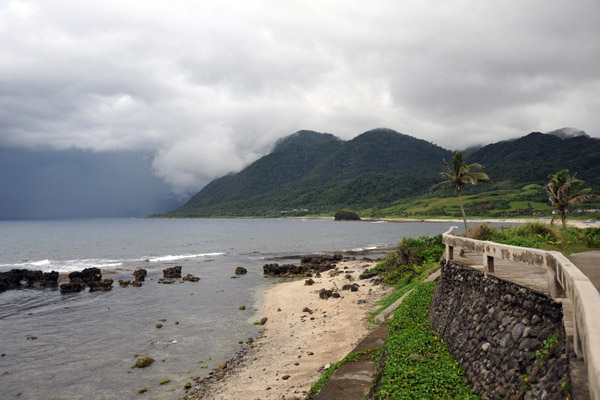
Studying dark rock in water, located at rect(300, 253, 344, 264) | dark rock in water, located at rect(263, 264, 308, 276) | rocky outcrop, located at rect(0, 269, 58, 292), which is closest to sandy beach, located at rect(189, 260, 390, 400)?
dark rock in water, located at rect(263, 264, 308, 276)

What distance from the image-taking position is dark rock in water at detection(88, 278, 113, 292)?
37094mm

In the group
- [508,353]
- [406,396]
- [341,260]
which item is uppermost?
[508,353]

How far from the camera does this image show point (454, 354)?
9516 millimetres

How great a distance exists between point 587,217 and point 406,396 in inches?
5637

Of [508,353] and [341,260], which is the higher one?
[508,353]

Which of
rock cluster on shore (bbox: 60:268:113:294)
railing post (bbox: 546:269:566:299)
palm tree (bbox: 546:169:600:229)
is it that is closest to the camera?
railing post (bbox: 546:269:566:299)

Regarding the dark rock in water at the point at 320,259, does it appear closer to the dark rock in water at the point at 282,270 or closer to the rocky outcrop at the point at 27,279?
the dark rock in water at the point at 282,270

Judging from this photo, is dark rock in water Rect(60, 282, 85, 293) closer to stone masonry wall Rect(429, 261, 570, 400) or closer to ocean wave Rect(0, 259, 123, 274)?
ocean wave Rect(0, 259, 123, 274)

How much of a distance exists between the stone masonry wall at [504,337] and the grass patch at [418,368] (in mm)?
292

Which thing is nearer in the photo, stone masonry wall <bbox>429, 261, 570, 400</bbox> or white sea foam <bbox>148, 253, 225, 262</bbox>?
stone masonry wall <bbox>429, 261, 570, 400</bbox>

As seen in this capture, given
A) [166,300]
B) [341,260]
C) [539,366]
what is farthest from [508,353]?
[341,260]

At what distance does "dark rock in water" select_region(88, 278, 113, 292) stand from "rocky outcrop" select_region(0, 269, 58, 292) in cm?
594

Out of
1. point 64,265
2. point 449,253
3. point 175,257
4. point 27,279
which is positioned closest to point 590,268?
point 449,253

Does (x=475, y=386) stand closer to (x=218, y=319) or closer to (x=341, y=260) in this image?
(x=218, y=319)
